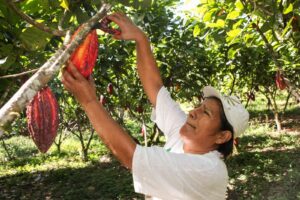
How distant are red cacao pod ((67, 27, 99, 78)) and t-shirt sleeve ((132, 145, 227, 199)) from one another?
1.00ft

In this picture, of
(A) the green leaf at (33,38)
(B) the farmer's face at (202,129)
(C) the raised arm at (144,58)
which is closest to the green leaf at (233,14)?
(C) the raised arm at (144,58)

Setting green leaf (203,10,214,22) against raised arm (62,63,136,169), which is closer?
raised arm (62,63,136,169)

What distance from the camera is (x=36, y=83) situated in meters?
0.73

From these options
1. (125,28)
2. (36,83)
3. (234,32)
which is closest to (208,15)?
(234,32)

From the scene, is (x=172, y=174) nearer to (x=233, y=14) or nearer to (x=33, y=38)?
(x=33, y=38)

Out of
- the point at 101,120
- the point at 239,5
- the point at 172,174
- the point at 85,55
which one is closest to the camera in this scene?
the point at 85,55

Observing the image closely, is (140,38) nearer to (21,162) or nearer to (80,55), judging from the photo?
(80,55)

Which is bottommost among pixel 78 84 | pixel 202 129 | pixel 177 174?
pixel 177 174

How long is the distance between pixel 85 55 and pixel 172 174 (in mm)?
499

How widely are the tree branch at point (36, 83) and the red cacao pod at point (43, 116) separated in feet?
0.90

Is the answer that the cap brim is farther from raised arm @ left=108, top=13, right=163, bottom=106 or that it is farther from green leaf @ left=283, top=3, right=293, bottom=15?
green leaf @ left=283, top=3, right=293, bottom=15

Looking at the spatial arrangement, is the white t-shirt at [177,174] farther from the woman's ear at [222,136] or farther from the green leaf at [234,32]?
the green leaf at [234,32]

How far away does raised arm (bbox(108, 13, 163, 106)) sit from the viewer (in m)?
1.42

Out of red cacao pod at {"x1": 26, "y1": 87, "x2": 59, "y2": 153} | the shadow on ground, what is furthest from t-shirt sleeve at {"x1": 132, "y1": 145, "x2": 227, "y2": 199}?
the shadow on ground
